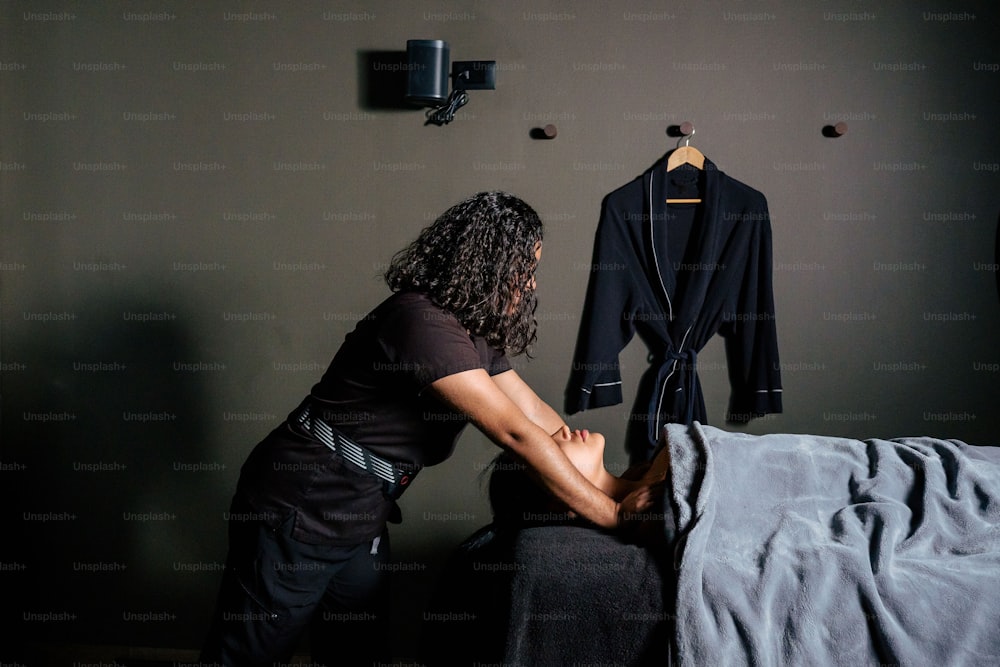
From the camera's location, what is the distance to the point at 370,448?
140 cm

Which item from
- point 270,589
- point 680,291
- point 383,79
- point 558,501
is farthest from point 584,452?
point 383,79

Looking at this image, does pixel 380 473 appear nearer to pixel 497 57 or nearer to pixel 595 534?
pixel 595 534

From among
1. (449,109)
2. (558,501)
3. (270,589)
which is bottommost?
(270,589)

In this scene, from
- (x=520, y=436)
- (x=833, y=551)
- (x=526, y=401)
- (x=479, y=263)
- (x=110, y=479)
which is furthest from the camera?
(x=110, y=479)

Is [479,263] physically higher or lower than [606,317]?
higher

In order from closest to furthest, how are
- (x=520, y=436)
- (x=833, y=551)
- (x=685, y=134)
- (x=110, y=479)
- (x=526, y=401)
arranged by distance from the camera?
(x=833, y=551), (x=520, y=436), (x=526, y=401), (x=685, y=134), (x=110, y=479)

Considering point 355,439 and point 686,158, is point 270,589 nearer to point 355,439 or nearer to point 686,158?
point 355,439

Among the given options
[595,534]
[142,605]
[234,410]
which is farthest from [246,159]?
[595,534]

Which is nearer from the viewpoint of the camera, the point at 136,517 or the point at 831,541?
the point at 831,541

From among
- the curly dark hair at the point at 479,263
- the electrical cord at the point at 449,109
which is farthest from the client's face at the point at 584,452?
the electrical cord at the point at 449,109

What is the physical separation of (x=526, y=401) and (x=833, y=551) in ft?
2.40

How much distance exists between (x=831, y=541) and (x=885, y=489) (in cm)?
23

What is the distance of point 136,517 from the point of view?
2.26m

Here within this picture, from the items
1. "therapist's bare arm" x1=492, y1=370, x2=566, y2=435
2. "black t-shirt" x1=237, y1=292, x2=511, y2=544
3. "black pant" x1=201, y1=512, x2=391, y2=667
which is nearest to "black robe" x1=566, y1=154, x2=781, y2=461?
"therapist's bare arm" x1=492, y1=370, x2=566, y2=435
